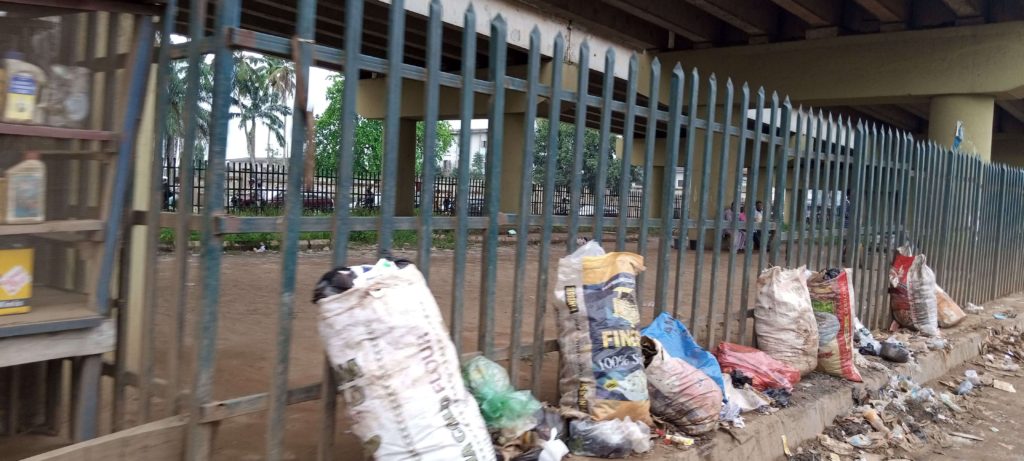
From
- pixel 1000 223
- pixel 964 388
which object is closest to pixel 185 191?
pixel 964 388

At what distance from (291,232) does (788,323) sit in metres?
3.35

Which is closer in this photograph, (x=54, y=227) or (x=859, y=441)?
(x=54, y=227)

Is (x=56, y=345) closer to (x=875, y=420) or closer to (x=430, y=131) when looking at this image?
(x=430, y=131)

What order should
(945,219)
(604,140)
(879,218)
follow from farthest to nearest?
(945,219) → (879,218) → (604,140)

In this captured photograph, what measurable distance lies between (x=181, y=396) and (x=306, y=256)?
947 cm

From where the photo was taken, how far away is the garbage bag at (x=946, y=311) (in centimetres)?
709

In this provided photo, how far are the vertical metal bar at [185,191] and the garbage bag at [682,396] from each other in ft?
6.90

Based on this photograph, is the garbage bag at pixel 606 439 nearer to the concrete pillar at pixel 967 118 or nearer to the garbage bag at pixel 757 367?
the garbage bag at pixel 757 367

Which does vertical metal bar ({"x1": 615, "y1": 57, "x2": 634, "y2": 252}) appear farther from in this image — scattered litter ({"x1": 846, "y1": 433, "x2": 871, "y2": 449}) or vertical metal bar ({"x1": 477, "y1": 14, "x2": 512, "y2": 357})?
scattered litter ({"x1": 846, "y1": 433, "x2": 871, "y2": 449})

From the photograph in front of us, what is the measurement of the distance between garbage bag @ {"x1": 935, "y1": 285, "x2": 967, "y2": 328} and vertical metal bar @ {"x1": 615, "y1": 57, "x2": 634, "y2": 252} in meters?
4.95

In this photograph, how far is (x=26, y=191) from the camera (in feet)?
7.52

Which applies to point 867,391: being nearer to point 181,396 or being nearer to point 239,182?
point 181,396

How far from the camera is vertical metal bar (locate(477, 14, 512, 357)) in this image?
2992 millimetres

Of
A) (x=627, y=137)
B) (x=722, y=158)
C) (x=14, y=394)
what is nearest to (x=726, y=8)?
(x=722, y=158)
